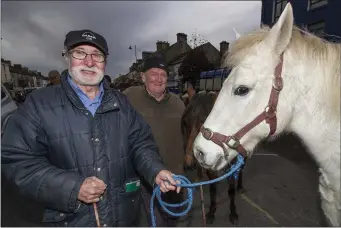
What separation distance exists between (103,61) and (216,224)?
327 centimetres

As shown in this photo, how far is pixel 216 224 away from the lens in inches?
150

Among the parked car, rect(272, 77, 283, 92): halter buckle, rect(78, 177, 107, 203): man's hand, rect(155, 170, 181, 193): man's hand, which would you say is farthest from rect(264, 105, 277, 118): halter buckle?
the parked car

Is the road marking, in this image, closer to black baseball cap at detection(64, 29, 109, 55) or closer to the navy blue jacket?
the navy blue jacket

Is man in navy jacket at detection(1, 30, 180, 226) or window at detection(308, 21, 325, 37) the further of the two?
window at detection(308, 21, 325, 37)

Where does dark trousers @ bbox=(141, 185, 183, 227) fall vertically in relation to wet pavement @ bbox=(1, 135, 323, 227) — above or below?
above

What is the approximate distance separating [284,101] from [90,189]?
1.49 m

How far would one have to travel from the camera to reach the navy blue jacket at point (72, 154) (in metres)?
1.43

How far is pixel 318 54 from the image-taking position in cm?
171

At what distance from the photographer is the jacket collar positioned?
62.6 inches

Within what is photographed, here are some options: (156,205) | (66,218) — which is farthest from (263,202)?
(66,218)

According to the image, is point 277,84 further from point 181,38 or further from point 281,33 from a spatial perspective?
point 181,38

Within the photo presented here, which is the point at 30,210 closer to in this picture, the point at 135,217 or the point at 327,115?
the point at 135,217

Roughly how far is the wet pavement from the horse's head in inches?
77.1

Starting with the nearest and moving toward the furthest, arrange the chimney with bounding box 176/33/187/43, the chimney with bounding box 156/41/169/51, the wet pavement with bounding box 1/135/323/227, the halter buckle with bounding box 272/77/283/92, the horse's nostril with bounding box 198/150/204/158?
the halter buckle with bounding box 272/77/283/92
the horse's nostril with bounding box 198/150/204/158
the wet pavement with bounding box 1/135/323/227
the chimney with bounding box 156/41/169/51
the chimney with bounding box 176/33/187/43
